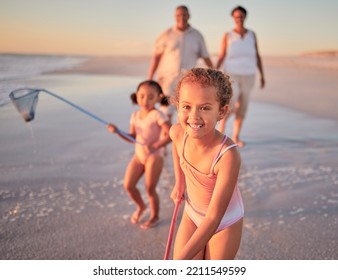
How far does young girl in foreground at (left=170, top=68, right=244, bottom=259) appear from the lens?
5.59 feet

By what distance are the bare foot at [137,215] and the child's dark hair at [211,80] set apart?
1497mm

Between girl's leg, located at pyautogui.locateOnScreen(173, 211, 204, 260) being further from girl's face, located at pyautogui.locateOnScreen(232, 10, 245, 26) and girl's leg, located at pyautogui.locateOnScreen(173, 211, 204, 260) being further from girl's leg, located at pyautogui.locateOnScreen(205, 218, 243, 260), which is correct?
girl's face, located at pyautogui.locateOnScreen(232, 10, 245, 26)

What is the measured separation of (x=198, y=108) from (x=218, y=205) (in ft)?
1.38

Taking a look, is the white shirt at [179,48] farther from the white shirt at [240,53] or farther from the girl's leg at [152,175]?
the girl's leg at [152,175]

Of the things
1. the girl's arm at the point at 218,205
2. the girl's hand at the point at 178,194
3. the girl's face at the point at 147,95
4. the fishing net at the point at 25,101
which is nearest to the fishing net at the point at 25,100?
the fishing net at the point at 25,101

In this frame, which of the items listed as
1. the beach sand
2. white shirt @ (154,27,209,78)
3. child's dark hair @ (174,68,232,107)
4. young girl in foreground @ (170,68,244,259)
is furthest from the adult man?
child's dark hair @ (174,68,232,107)

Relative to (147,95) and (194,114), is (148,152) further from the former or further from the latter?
(194,114)

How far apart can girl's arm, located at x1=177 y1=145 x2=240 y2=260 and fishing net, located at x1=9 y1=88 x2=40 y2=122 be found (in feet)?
5.16

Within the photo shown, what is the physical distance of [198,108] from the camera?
1.72m

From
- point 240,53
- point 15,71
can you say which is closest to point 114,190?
point 240,53

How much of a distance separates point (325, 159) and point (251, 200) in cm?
157

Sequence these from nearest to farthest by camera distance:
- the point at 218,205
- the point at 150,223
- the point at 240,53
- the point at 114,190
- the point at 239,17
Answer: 1. the point at 218,205
2. the point at 150,223
3. the point at 114,190
4. the point at 239,17
5. the point at 240,53
